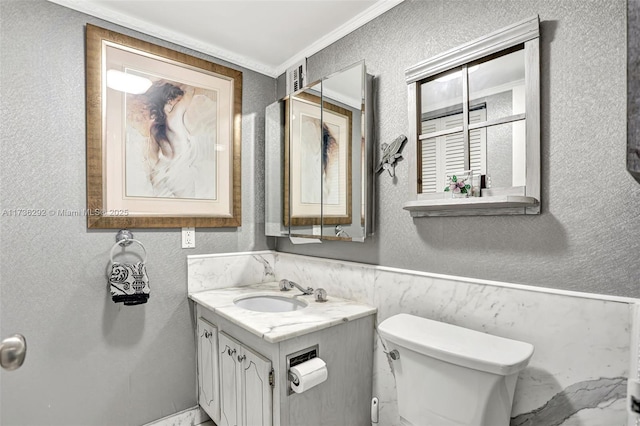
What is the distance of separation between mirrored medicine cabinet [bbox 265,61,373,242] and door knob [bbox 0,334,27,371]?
1.28m

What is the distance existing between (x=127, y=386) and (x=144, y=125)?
1468 mm

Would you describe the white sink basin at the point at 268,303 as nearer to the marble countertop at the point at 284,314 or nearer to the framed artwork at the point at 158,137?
the marble countertop at the point at 284,314

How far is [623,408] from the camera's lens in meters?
0.98

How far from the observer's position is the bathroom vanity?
1.33 metres

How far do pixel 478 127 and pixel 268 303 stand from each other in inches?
58.3

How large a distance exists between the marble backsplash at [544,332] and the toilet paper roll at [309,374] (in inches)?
16.0

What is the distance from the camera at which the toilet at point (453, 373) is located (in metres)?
1.02

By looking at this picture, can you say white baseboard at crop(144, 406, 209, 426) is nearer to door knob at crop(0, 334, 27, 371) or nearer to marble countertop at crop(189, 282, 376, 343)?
marble countertop at crop(189, 282, 376, 343)

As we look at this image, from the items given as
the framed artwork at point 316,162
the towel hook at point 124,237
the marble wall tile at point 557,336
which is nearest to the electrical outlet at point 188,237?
the towel hook at point 124,237

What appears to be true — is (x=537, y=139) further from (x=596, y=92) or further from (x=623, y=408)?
(x=623, y=408)

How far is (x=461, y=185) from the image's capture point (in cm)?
128

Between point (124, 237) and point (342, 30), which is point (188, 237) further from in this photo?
point (342, 30)

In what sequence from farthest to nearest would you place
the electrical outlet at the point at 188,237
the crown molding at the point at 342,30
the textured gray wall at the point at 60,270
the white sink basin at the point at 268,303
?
the electrical outlet at the point at 188,237, the white sink basin at the point at 268,303, the crown molding at the point at 342,30, the textured gray wall at the point at 60,270

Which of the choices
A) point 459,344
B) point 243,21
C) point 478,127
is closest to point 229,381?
point 459,344
